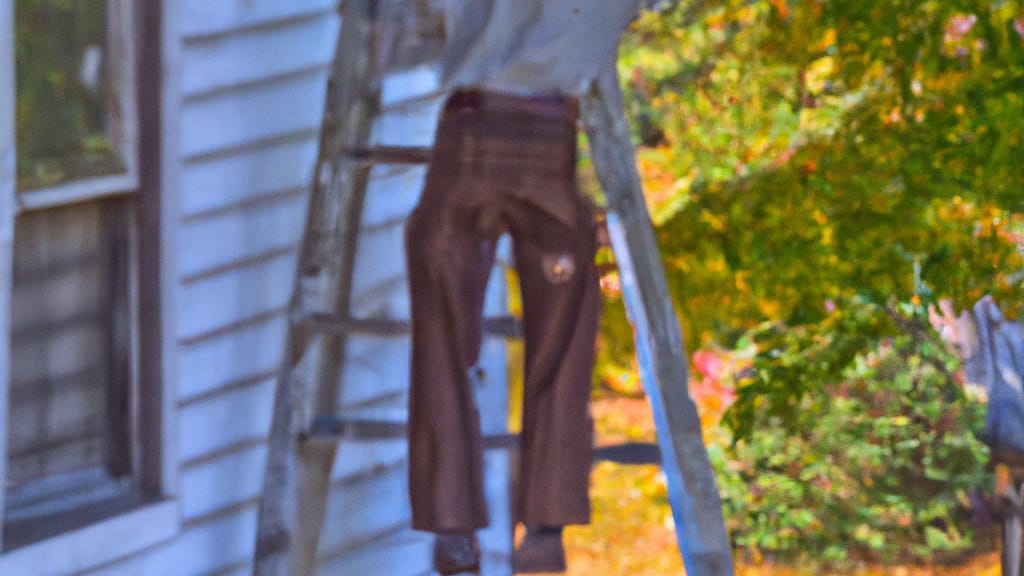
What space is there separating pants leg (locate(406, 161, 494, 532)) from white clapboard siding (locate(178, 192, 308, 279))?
1.94 feet

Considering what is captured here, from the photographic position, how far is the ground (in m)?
5.34

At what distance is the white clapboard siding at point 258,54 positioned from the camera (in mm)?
2811

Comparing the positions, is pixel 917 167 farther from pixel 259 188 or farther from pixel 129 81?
pixel 129 81

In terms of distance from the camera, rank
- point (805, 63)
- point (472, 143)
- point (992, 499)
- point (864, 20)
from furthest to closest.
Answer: point (992, 499), point (805, 63), point (864, 20), point (472, 143)

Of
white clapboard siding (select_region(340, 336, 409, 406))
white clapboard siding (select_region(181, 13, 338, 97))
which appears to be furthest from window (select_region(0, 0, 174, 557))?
white clapboard siding (select_region(340, 336, 409, 406))

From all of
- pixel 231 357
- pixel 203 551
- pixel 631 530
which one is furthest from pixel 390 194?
pixel 631 530

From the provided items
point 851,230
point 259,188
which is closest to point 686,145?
point 851,230

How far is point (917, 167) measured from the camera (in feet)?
12.8

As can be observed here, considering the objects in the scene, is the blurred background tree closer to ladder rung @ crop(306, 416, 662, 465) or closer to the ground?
the ground

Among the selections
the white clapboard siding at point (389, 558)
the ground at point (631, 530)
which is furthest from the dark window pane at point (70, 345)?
the ground at point (631, 530)

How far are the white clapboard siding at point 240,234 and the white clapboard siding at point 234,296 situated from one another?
0.02 metres

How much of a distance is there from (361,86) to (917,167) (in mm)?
1747

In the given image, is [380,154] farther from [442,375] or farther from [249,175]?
[442,375]

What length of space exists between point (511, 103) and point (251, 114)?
0.77 m
